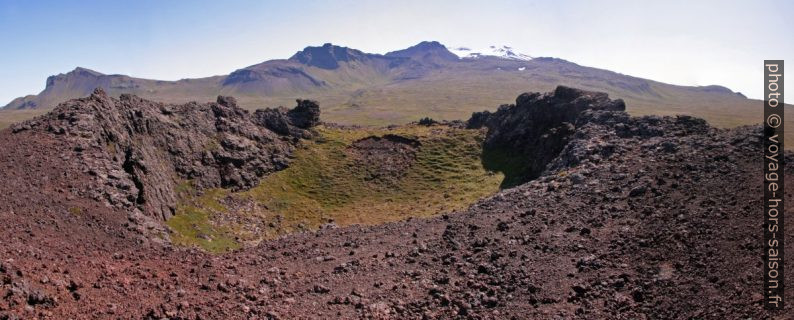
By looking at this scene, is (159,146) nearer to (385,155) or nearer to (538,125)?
(385,155)

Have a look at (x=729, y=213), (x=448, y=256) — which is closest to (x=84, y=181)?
(x=448, y=256)

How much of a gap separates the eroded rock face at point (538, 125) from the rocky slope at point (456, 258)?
68.7 ft

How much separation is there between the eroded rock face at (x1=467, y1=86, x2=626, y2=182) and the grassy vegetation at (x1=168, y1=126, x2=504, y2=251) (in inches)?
136

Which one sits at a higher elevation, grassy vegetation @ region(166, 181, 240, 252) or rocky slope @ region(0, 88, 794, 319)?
rocky slope @ region(0, 88, 794, 319)

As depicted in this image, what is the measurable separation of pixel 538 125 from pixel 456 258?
43.9 m

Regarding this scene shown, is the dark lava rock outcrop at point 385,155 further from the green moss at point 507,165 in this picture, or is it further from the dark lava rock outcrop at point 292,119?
the green moss at point 507,165

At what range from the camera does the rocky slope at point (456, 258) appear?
16719mm

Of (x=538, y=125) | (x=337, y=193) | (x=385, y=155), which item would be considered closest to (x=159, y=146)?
(x=337, y=193)

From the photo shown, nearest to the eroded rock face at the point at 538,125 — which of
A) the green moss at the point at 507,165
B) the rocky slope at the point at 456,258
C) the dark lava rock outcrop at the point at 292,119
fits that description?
the green moss at the point at 507,165

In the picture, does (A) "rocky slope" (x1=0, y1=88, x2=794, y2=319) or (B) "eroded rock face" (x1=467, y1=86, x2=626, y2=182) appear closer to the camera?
(A) "rocky slope" (x1=0, y1=88, x2=794, y2=319)

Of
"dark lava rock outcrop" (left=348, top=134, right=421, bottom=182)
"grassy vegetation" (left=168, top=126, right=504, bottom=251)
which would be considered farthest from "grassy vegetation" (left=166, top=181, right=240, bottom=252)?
"dark lava rock outcrop" (left=348, top=134, right=421, bottom=182)

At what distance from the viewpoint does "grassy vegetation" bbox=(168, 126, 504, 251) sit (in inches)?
1693

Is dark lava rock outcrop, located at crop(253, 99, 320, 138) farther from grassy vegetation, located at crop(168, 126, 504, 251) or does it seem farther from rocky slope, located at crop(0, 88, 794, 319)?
rocky slope, located at crop(0, 88, 794, 319)

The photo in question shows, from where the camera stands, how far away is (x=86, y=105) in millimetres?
40625
